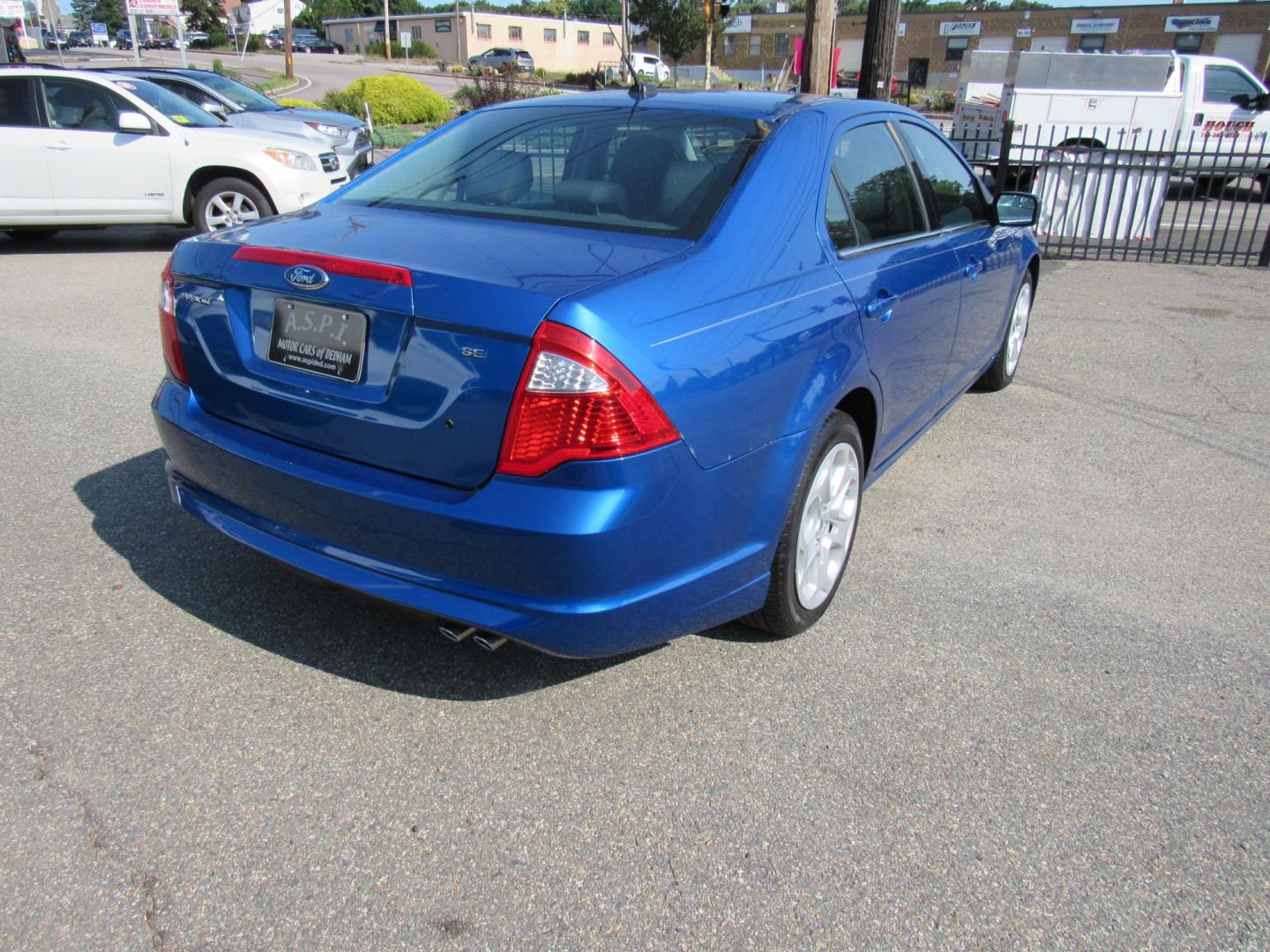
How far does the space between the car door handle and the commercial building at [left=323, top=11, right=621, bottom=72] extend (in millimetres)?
78129

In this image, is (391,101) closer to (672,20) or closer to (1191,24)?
(672,20)

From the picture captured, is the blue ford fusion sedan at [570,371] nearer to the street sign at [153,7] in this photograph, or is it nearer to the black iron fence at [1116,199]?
the black iron fence at [1116,199]

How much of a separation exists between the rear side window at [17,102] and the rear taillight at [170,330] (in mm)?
7794

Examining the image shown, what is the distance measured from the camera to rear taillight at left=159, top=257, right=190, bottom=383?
9.64ft

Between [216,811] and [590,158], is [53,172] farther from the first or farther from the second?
[216,811]

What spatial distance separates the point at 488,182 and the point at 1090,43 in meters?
67.0

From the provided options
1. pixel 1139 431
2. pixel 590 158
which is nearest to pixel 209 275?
pixel 590 158

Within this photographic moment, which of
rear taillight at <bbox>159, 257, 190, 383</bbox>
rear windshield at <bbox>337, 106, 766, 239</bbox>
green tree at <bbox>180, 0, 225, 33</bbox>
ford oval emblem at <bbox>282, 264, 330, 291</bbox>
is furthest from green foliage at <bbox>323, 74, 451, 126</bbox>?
green tree at <bbox>180, 0, 225, 33</bbox>

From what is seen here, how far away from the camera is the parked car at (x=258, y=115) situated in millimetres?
11695

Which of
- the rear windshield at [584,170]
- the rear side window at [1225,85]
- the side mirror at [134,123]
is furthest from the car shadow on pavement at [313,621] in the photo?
the rear side window at [1225,85]

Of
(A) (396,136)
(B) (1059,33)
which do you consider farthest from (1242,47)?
(A) (396,136)

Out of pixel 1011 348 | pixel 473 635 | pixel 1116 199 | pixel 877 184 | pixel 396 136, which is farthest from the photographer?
pixel 396 136

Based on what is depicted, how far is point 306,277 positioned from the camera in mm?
2535

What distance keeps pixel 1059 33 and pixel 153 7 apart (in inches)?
2118
